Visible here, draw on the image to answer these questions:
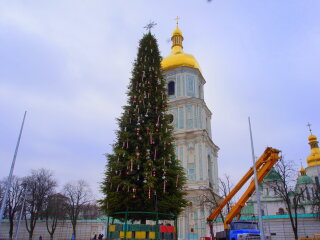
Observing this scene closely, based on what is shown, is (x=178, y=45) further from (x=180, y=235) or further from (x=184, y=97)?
(x=180, y=235)

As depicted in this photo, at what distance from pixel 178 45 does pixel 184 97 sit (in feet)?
40.6

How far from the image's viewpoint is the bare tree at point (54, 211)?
135 feet

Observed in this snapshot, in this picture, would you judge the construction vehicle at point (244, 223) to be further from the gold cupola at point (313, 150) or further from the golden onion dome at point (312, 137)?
the golden onion dome at point (312, 137)

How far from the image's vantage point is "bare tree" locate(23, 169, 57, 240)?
3906 cm

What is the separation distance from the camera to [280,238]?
94.9 ft

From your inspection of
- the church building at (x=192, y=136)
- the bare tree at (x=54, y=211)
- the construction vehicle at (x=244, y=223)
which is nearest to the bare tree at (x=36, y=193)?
the bare tree at (x=54, y=211)

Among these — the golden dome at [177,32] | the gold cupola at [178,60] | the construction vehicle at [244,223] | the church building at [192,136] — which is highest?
the golden dome at [177,32]

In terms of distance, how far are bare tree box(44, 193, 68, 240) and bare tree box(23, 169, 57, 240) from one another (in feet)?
3.23

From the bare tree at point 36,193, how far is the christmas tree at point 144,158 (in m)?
30.4

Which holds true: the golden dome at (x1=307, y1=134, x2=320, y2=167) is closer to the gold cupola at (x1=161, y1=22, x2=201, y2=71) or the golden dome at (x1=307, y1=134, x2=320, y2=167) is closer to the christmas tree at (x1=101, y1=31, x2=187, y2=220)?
the gold cupola at (x1=161, y1=22, x2=201, y2=71)

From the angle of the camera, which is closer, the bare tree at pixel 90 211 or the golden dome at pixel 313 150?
the bare tree at pixel 90 211

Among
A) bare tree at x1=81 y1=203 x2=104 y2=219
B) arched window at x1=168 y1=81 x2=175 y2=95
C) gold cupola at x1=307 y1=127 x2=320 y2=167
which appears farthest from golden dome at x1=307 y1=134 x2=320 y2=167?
bare tree at x1=81 y1=203 x2=104 y2=219

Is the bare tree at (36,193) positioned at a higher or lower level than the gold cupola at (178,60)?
lower

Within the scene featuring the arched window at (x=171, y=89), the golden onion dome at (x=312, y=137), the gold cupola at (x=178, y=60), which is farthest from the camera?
the golden onion dome at (x=312, y=137)
